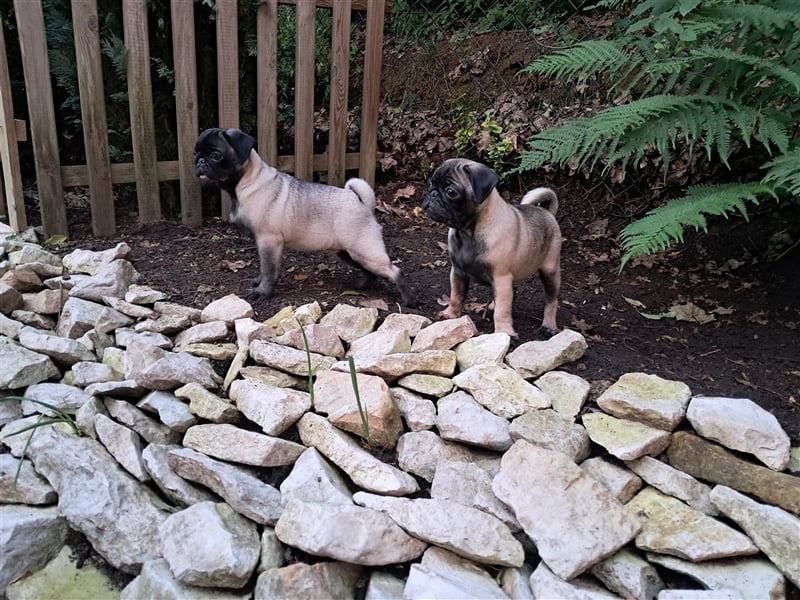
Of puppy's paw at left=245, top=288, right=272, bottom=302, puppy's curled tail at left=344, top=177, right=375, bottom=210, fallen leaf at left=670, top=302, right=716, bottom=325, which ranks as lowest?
puppy's paw at left=245, top=288, right=272, bottom=302

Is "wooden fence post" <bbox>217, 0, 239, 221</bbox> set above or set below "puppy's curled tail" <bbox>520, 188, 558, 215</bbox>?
above

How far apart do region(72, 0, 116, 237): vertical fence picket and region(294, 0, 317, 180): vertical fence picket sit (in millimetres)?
1485

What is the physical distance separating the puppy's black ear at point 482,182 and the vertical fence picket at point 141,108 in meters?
3.01

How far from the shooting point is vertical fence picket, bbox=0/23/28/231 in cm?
452

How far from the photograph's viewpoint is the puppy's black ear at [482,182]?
311 centimetres

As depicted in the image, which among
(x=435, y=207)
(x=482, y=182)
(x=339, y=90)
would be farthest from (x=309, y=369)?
(x=339, y=90)

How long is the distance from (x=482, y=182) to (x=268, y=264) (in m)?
1.56

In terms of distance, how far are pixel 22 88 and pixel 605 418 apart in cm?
608

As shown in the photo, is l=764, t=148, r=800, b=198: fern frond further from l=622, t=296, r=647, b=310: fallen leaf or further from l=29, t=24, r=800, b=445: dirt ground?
l=622, t=296, r=647, b=310: fallen leaf

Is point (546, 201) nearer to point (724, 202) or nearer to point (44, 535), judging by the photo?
point (724, 202)

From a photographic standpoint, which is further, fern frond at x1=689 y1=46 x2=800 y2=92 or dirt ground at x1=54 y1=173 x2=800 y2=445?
dirt ground at x1=54 y1=173 x2=800 y2=445

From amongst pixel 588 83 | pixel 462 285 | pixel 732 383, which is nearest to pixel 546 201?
pixel 462 285

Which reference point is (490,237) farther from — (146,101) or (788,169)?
(146,101)

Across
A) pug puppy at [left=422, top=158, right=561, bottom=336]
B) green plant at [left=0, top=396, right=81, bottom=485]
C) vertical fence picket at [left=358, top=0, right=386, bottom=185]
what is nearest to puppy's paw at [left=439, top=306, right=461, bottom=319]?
pug puppy at [left=422, top=158, right=561, bottom=336]
